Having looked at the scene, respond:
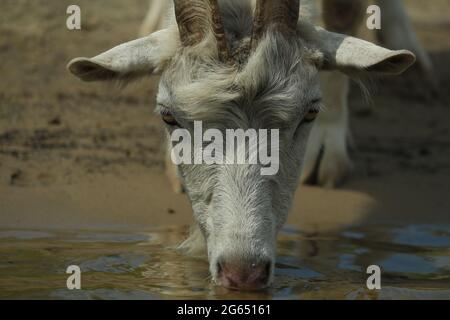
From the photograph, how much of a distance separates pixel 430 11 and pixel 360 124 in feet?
17.6

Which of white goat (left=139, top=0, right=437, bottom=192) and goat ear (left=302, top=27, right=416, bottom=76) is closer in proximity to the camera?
goat ear (left=302, top=27, right=416, bottom=76)

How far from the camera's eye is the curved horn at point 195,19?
5810mm

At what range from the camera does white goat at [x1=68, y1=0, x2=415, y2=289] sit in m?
5.39

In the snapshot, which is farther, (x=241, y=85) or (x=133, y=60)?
(x=133, y=60)

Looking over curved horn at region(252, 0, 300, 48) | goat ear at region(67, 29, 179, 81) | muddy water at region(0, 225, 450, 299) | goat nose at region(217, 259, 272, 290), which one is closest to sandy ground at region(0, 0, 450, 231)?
muddy water at region(0, 225, 450, 299)

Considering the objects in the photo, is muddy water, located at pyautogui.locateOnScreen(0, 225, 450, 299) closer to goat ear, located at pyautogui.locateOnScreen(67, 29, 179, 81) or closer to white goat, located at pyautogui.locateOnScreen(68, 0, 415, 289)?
white goat, located at pyautogui.locateOnScreen(68, 0, 415, 289)

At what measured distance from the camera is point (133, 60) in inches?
243

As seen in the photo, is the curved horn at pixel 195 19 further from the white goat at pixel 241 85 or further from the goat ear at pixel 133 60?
the goat ear at pixel 133 60

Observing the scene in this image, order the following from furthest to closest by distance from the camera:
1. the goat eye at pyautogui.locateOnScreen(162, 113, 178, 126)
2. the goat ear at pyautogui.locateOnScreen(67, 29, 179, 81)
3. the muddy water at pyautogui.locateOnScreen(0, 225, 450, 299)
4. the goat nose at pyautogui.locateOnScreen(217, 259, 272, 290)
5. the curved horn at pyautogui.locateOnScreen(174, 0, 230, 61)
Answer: the goat ear at pyautogui.locateOnScreen(67, 29, 179, 81) < the goat eye at pyautogui.locateOnScreen(162, 113, 178, 126) < the curved horn at pyautogui.locateOnScreen(174, 0, 230, 61) < the muddy water at pyautogui.locateOnScreen(0, 225, 450, 299) < the goat nose at pyautogui.locateOnScreen(217, 259, 272, 290)

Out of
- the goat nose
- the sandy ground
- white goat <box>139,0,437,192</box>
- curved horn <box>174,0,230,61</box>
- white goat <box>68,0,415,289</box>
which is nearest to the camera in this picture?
the goat nose

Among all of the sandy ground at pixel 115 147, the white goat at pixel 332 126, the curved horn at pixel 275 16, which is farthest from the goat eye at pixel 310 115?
the white goat at pixel 332 126

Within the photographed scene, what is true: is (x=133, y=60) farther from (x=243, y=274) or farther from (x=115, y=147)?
(x=115, y=147)

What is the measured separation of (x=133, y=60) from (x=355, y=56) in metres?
1.32

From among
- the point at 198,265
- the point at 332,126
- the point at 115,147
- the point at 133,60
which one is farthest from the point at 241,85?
A: the point at 115,147
